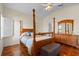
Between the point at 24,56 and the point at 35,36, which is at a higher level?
the point at 35,36

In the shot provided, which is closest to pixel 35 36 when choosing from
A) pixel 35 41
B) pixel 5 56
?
pixel 35 41

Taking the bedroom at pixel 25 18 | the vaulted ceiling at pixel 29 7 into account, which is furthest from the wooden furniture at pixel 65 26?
the vaulted ceiling at pixel 29 7

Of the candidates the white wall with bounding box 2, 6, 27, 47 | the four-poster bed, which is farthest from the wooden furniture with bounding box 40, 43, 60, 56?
the white wall with bounding box 2, 6, 27, 47

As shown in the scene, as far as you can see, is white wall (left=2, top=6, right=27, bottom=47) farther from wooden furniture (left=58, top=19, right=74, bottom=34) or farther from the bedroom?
wooden furniture (left=58, top=19, right=74, bottom=34)

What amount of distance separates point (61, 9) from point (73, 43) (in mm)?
574

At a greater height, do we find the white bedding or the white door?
the white door

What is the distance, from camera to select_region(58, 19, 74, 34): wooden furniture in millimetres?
1527

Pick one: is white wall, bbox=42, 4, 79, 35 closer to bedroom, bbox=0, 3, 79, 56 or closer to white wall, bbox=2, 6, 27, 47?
bedroom, bbox=0, 3, 79, 56

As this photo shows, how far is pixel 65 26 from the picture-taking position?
1578 mm

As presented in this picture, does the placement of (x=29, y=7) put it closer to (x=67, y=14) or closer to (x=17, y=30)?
(x=17, y=30)

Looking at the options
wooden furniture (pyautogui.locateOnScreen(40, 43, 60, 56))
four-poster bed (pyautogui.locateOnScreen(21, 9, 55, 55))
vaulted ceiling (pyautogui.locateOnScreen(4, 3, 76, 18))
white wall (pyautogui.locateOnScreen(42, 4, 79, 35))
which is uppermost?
vaulted ceiling (pyautogui.locateOnScreen(4, 3, 76, 18))

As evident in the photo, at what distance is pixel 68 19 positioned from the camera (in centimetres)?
153

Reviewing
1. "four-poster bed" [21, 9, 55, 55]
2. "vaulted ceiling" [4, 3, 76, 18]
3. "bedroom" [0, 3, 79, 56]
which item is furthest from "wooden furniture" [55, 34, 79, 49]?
"vaulted ceiling" [4, 3, 76, 18]

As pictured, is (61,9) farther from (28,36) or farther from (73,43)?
(28,36)
